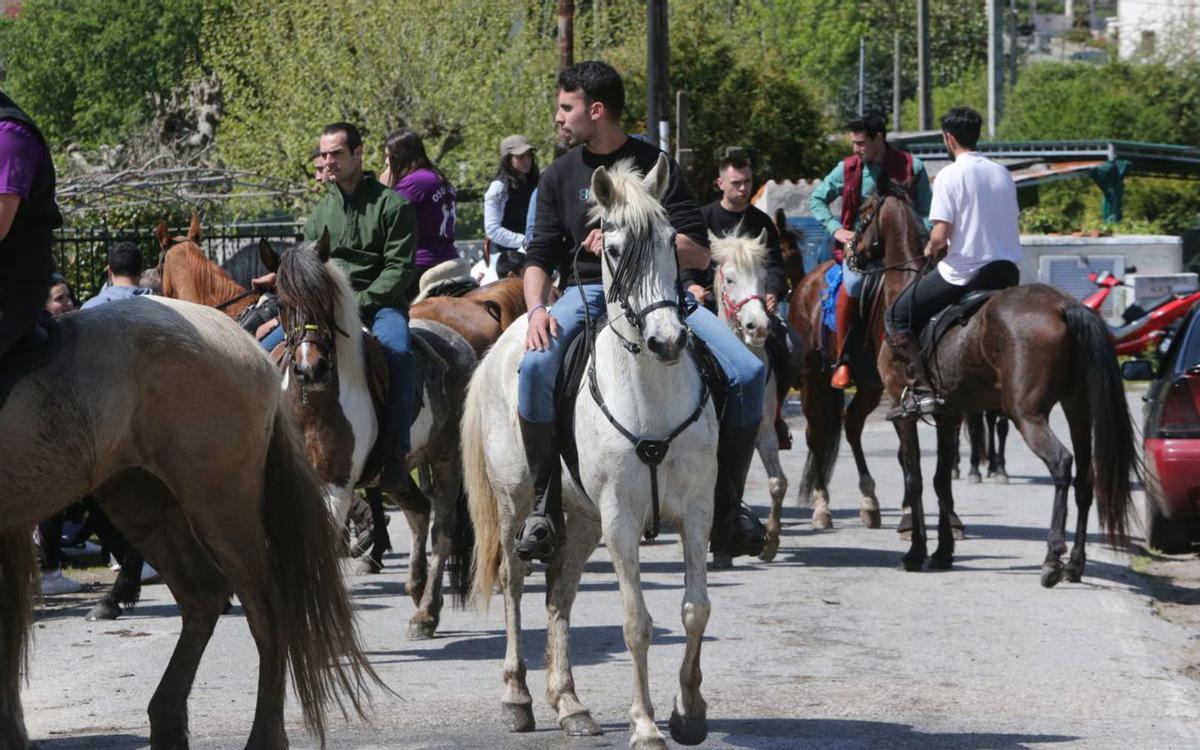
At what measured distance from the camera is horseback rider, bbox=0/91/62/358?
5.96 metres

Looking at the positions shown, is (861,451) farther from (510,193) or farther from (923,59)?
(923,59)

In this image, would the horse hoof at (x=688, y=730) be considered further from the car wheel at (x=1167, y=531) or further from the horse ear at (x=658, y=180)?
the car wheel at (x=1167, y=531)

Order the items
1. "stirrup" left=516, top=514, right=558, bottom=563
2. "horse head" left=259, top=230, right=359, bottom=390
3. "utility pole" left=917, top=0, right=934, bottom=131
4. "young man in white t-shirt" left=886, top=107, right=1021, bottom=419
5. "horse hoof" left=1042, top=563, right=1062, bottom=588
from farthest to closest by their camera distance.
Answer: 1. "utility pole" left=917, top=0, right=934, bottom=131
2. "young man in white t-shirt" left=886, top=107, right=1021, bottom=419
3. "horse hoof" left=1042, top=563, right=1062, bottom=588
4. "horse head" left=259, top=230, right=359, bottom=390
5. "stirrup" left=516, top=514, right=558, bottom=563

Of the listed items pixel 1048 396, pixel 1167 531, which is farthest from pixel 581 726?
pixel 1167 531

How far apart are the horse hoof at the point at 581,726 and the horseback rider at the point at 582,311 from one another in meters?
0.65

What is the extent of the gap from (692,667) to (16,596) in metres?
2.56

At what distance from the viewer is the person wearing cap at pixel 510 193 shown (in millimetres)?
14055

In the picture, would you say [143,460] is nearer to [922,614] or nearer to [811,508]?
[922,614]

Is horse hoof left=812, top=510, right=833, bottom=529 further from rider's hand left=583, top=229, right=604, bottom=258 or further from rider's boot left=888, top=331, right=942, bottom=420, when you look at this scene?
rider's hand left=583, top=229, right=604, bottom=258

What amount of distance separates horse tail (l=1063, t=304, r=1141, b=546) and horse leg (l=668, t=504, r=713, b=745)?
15.6 ft

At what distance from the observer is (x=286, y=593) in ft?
21.8

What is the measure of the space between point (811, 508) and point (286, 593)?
30.9 ft

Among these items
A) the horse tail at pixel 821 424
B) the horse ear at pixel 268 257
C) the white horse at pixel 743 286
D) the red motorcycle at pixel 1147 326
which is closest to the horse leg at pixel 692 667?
the horse ear at pixel 268 257

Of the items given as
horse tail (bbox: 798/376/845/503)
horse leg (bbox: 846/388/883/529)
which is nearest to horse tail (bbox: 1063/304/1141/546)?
horse leg (bbox: 846/388/883/529)
